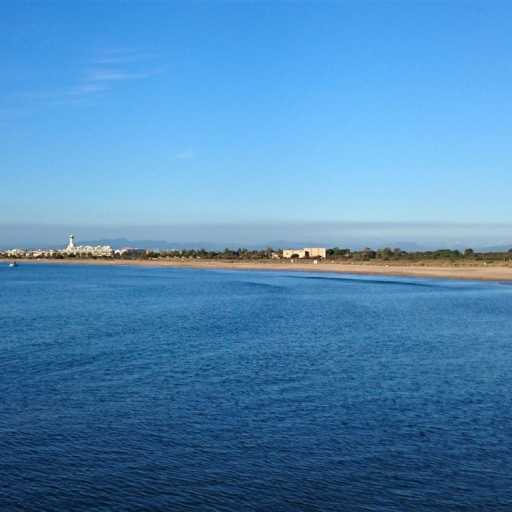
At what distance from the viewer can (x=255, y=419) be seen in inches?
553

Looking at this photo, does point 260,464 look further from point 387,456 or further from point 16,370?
point 16,370

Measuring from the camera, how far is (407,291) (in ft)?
192

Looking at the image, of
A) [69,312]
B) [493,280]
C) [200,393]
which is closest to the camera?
[200,393]

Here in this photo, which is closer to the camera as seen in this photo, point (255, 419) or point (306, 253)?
point (255, 419)

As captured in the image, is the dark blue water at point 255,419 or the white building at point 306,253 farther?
the white building at point 306,253

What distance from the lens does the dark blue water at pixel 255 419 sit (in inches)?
395

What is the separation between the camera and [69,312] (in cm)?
3878

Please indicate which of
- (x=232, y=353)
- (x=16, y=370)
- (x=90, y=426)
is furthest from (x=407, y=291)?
(x=90, y=426)

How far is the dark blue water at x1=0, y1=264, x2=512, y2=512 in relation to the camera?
10.0 meters

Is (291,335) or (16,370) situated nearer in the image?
(16,370)

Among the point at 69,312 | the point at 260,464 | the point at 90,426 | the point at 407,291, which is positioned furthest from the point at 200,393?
the point at 407,291

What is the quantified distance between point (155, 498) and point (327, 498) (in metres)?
2.46

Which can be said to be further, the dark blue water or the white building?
the white building

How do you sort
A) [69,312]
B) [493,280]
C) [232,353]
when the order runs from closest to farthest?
[232,353], [69,312], [493,280]
